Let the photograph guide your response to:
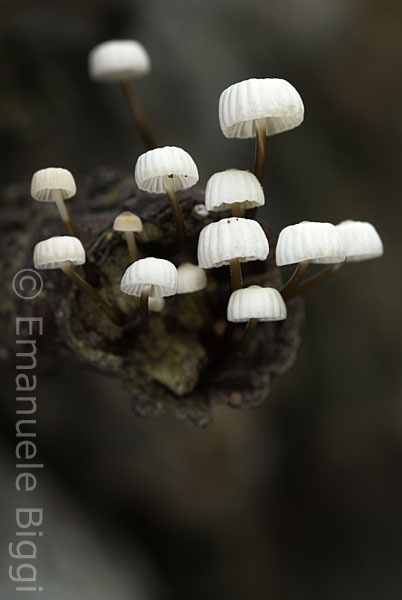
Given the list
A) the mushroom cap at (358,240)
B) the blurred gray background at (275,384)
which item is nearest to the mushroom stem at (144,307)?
the mushroom cap at (358,240)

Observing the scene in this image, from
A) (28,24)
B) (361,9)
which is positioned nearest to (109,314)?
(28,24)

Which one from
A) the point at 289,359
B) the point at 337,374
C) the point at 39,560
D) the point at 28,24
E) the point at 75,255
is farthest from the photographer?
the point at 337,374

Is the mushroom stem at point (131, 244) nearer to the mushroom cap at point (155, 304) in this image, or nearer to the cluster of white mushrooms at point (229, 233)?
the cluster of white mushrooms at point (229, 233)

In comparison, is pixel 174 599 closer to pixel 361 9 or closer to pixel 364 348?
pixel 364 348

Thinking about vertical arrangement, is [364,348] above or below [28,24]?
below

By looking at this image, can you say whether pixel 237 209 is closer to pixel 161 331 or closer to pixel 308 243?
pixel 308 243

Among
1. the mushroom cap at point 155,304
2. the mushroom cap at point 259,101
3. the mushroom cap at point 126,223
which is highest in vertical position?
the mushroom cap at point 259,101

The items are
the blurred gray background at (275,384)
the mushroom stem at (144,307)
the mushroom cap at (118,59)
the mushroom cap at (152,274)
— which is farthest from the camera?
the blurred gray background at (275,384)

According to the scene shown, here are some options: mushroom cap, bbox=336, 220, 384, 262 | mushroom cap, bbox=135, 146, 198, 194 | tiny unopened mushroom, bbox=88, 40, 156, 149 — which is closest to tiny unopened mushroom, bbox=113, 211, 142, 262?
mushroom cap, bbox=135, 146, 198, 194

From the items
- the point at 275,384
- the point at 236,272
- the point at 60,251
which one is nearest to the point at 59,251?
the point at 60,251
